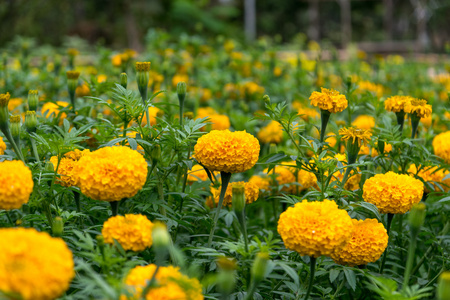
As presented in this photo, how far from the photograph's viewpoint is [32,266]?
31.2 inches

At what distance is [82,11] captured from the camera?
687 inches

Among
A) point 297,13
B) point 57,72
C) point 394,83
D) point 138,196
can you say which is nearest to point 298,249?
point 138,196

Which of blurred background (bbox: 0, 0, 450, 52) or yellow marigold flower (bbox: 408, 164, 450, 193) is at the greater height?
blurred background (bbox: 0, 0, 450, 52)

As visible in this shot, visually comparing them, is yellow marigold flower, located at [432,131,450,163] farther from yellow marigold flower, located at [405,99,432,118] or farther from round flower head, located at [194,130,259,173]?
round flower head, located at [194,130,259,173]

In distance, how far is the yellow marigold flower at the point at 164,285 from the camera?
92 centimetres

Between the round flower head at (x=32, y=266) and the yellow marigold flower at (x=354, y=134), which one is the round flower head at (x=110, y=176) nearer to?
the round flower head at (x=32, y=266)

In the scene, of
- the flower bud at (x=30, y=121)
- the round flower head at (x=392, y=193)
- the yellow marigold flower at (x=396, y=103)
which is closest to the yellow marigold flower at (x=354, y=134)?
the round flower head at (x=392, y=193)

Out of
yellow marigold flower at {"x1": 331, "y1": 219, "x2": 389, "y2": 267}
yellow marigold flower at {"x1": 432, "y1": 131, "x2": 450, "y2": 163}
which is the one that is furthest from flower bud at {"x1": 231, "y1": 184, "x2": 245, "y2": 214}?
yellow marigold flower at {"x1": 432, "y1": 131, "x2": 450, "y2": 163}

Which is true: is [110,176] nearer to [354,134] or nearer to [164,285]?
[164,285]

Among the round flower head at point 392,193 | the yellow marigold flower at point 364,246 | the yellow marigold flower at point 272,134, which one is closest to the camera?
the yellow marigold flower at point 364,246

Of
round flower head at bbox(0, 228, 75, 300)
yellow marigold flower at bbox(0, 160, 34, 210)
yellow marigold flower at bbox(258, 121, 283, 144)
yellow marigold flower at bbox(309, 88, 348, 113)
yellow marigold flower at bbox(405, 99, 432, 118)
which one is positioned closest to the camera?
round flower head at bbox(0, 228, 75, 300)

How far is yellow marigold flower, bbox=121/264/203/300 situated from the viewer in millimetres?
920

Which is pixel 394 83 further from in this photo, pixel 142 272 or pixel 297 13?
pixel 297 13

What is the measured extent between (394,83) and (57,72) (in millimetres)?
2924
